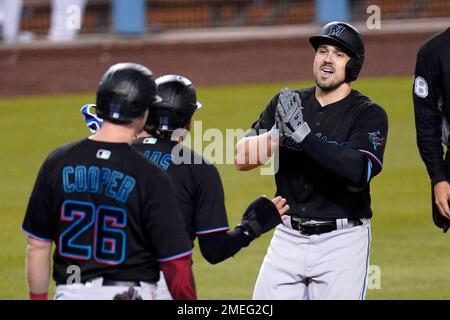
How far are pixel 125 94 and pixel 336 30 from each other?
1.68 m

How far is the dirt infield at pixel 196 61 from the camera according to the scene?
18.2 m

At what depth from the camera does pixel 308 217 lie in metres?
5.44

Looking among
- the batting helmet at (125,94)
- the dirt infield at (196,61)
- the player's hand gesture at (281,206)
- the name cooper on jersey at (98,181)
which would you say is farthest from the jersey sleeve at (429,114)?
the dirt infield at (196,61)

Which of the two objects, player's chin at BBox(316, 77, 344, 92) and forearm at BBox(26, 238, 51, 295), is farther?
player's chin at BBox(316, 77, 344, 92)

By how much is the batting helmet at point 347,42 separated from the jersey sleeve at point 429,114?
1.11 ft

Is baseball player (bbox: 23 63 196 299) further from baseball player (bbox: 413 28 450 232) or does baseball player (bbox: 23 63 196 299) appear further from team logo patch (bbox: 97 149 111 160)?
baseball player (bbox: 413 28 450 232)

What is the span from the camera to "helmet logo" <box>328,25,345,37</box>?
5.50 metres

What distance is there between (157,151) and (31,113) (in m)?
11.6

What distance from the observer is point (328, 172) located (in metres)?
5.27

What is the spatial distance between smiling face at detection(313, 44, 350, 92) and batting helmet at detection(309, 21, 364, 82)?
0.03 m

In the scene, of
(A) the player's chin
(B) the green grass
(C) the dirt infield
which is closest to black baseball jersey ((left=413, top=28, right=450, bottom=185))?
(A) the player's chin

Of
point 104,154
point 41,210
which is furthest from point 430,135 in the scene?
point 41,210

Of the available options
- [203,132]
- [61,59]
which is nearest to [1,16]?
[61,59]
